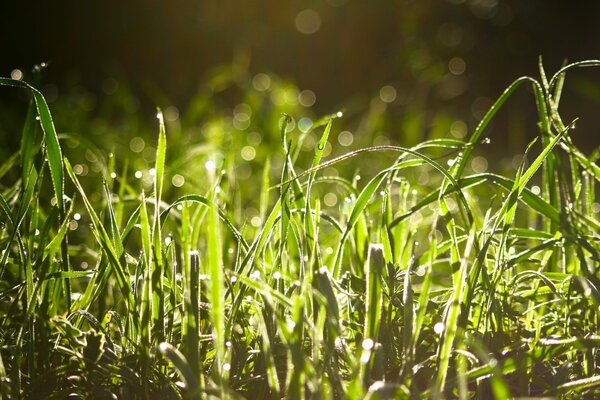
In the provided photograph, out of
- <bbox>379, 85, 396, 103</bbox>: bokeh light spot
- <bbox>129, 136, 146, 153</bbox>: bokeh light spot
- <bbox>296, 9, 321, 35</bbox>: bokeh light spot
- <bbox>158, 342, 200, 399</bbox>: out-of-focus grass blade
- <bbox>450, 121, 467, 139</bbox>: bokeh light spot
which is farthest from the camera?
<bbox>296, 9, 321, 35</bbox>: bokeh light spot

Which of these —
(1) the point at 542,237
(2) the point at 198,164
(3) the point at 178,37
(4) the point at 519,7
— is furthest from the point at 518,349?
(3) the point at 178,37

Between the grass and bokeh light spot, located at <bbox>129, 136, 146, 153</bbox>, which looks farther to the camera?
bokeh light spot, located at <bbox>129, 136, 146, 153</bbox>

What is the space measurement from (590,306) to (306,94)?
3.42 m

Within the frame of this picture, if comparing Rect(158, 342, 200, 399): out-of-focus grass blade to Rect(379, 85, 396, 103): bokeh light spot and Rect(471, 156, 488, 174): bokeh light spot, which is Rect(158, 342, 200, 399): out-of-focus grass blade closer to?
Rect(471, 156, 488, 174): bokeh light spot

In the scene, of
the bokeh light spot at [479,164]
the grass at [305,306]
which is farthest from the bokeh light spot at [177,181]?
the bokeh light spot at [479,164]

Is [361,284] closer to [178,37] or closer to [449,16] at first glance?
[449,16]

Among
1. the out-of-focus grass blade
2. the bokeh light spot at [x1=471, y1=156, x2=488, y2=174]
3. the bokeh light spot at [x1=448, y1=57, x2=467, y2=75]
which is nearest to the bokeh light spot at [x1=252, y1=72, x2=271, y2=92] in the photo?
the bokeh light spot at [x1=448, y1=57, x2=467, y2=75]

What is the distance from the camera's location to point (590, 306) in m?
0.84

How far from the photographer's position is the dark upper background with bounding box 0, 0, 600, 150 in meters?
3.65

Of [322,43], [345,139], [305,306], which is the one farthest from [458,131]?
[305,306]

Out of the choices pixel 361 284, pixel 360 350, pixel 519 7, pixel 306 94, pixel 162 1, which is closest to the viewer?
pixel 360 350

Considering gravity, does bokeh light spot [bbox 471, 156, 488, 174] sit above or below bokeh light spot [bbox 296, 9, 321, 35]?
below

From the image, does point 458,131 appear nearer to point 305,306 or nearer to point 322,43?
point 322,43

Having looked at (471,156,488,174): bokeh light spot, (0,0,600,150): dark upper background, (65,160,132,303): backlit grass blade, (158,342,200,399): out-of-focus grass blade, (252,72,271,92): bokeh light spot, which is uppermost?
(0,0,600,150): dark upper background
